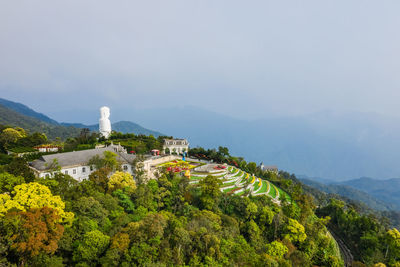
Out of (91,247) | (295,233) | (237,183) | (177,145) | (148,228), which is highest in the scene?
(177,145)

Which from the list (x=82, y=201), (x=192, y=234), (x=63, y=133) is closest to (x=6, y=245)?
(x=82, y=201)

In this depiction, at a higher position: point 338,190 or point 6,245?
point 6,245

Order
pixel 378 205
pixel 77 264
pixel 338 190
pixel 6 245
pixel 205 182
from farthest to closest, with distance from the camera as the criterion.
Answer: pixel 338 190, pixel 378 205, pixel 205 182, pixel 77 264, pixel 6 245

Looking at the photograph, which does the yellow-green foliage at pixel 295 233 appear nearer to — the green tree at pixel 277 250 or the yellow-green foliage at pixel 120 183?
the green tree at pixel 277 250

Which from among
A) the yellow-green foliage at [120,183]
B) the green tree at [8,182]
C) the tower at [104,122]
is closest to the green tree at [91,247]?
the yellow-green foliage at [120,183]

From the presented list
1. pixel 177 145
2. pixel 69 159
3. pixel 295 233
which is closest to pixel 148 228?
pixel 295 233

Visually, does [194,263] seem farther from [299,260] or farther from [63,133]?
[63,133]

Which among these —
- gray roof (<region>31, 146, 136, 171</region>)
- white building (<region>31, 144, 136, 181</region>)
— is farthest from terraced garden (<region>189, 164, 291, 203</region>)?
gray roof (<region>31, 146, 136, 171</region>)

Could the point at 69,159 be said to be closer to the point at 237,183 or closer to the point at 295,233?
the point at 237,183
